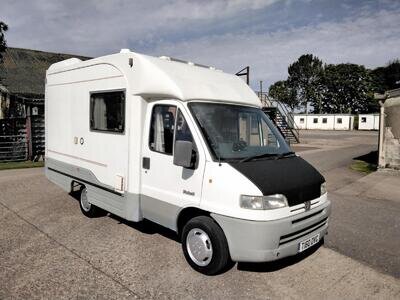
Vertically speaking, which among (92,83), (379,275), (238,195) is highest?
(92,83)

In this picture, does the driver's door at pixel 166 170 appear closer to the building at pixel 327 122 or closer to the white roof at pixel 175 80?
the white roof at pixel 175 80

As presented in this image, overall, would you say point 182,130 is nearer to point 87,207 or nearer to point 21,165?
point 87,207

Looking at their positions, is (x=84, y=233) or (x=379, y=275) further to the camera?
(x=84, y=233)

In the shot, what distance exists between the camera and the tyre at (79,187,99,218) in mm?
6945

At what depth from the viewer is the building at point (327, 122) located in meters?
61.8

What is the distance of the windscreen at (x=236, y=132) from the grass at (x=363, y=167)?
1046cm

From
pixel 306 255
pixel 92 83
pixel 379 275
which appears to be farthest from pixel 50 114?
pixel 379 275

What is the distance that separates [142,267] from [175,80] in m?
2.63

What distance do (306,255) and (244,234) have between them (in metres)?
1.71

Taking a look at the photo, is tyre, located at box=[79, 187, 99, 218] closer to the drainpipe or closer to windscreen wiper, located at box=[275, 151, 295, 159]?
windscreen wiper, located at box=[275, 151, 295, 159]

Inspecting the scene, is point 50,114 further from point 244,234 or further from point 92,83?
point 244,234

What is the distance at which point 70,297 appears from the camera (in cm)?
396

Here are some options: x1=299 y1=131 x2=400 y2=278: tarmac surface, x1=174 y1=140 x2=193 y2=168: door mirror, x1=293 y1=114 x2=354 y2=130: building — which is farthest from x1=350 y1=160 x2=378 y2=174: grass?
x1=293 y1=114 x2=354 y2=130: building

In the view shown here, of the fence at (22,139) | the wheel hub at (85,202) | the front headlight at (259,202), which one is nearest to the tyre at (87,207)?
the wheel hub at (85,202)
